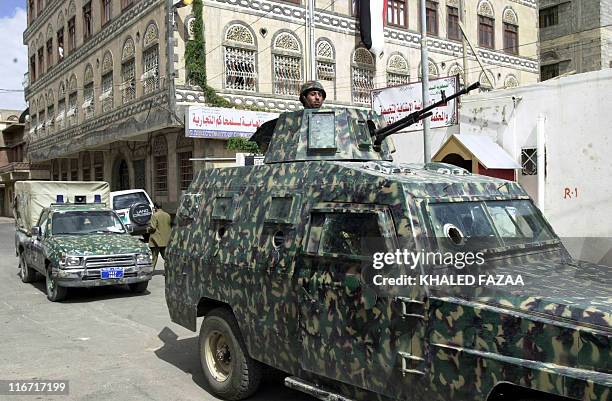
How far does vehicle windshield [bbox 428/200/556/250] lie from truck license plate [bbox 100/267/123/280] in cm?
770

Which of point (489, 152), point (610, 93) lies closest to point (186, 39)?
point (489, 152)

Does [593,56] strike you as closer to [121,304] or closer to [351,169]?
[121,304]

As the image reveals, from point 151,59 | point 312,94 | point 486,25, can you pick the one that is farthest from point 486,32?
point 312,94

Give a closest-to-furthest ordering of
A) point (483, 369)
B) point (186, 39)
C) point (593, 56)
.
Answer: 1. point (483, 369)
2. point (186, 39)
3. point (593, 56)

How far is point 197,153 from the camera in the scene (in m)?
20.6

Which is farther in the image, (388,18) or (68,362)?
(388,18)

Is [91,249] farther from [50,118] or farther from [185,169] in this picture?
[50,118]

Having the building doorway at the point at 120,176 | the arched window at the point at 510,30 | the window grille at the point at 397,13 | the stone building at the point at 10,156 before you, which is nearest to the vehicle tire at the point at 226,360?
Answer: the window grille at the point at 397,13

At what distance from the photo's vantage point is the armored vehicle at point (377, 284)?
3.07m

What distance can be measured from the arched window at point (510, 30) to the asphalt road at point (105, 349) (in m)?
25.1

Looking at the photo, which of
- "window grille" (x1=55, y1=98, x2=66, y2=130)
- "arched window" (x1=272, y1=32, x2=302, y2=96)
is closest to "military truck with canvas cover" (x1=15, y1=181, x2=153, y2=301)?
"arched window" (x1=272, y1=32, x2=302, y2=96)

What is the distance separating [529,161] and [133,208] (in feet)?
36.5

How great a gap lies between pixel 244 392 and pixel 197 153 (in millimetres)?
16144

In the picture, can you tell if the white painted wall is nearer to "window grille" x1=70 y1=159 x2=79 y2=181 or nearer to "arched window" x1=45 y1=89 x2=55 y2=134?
"window grille" x1=70 y1=159 x2=79 y2=181
